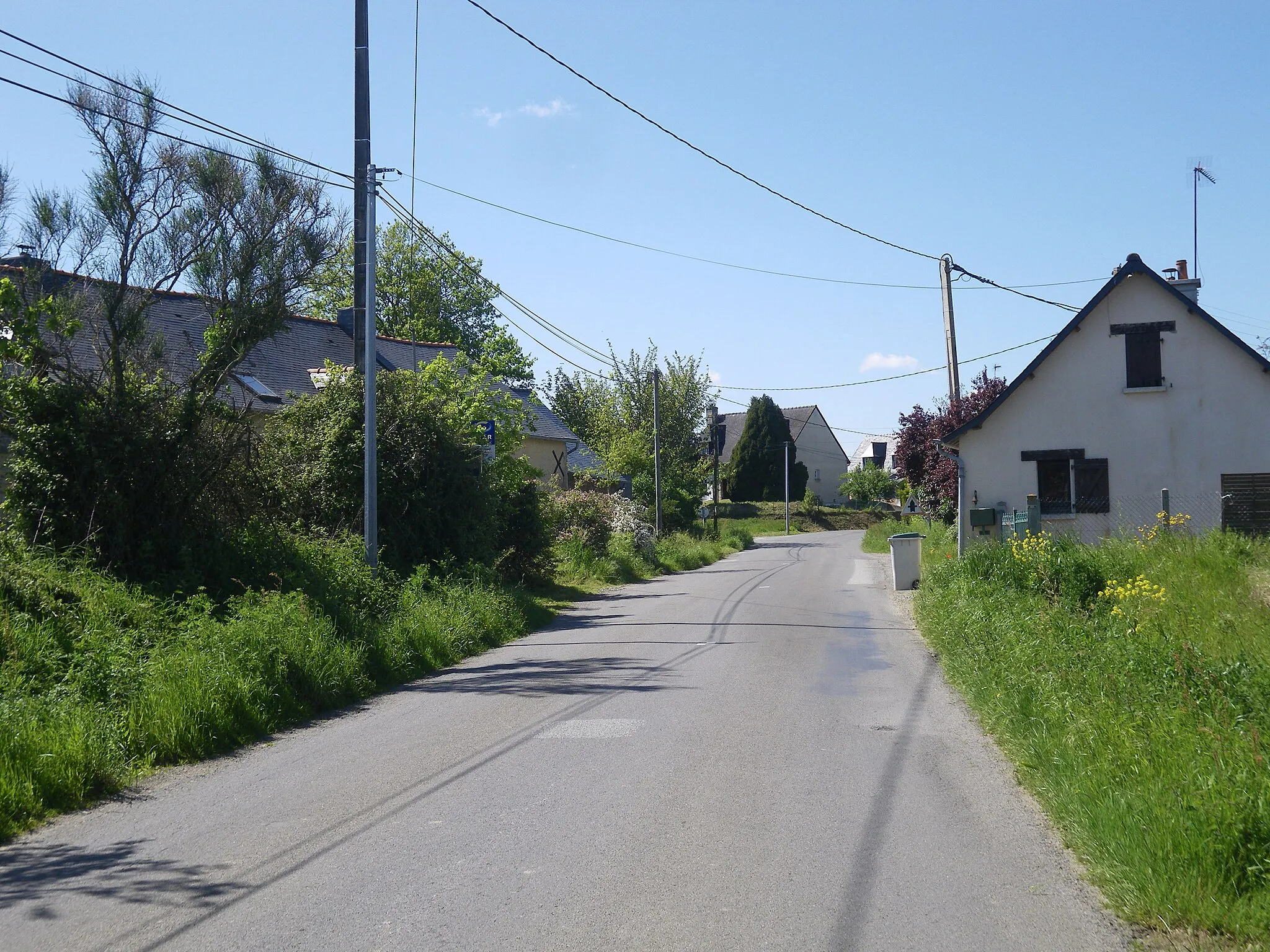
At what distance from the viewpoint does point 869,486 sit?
7588 centimetres

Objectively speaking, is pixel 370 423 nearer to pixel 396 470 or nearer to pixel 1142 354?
pixel 396 470

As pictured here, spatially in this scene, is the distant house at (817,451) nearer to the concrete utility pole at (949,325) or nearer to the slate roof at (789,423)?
the slate roof at (789,423)

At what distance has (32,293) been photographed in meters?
12.3

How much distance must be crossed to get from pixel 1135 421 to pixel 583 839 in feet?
68.4

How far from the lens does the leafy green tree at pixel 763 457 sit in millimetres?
74188

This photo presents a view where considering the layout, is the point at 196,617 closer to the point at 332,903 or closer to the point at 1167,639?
the point at 332,903

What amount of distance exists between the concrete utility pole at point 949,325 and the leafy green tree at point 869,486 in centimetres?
5032

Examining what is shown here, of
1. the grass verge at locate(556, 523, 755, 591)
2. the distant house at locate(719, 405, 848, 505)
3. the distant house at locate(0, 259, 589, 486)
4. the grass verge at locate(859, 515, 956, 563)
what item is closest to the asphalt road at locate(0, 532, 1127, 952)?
the distant house at locate(0, 259, 589, 486)

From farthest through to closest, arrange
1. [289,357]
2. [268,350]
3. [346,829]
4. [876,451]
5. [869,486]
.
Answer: [876,451] < [869,486] < [289,357] < [268,350] < [346,829]

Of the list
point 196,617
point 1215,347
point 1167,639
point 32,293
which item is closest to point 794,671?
point 1167,639

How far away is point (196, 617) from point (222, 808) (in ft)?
14.4

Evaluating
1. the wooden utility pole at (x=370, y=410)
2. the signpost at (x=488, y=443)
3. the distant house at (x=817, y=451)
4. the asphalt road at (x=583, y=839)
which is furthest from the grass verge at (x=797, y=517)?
the asphalt road at (x=583, y=839)

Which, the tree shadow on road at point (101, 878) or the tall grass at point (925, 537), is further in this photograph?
the tall grass at point (925, 537)

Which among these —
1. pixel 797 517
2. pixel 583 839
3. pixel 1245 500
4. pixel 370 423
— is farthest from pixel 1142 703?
pixel 797 517
